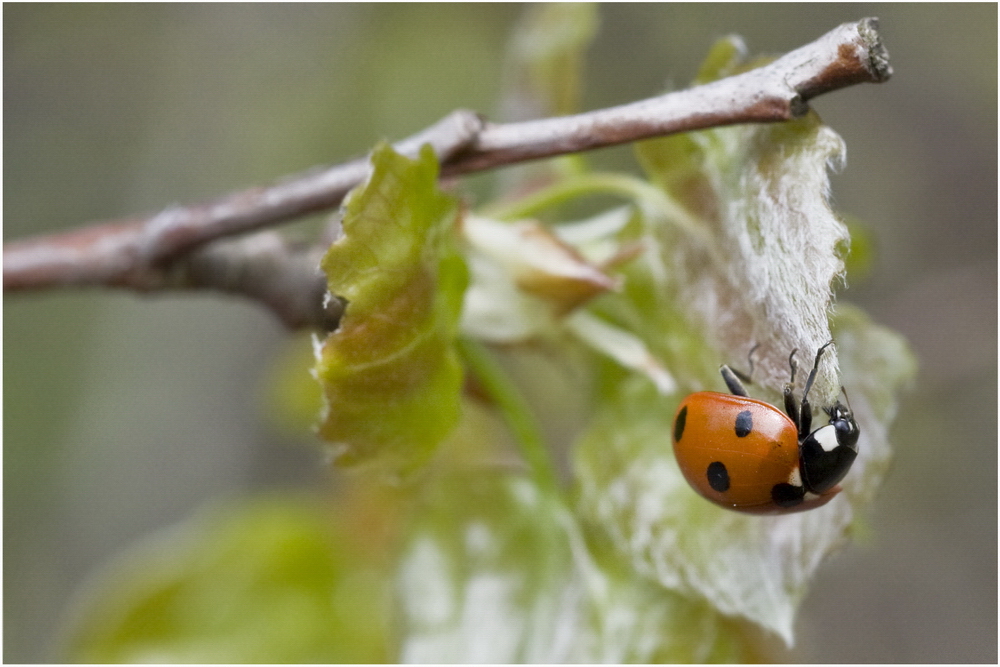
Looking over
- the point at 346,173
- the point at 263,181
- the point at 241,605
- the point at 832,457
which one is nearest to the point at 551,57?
the point at 346,173

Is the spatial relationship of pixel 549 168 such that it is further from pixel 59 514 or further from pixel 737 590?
pixel 59 514

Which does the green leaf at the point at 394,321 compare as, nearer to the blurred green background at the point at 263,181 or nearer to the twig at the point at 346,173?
the twig at the point at 346,173

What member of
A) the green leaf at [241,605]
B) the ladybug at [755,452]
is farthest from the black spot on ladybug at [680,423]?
the green leaf at [241,605]

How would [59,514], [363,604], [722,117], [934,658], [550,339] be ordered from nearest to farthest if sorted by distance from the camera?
[722,117], [550,339], [363,604], [934,658], [59,514]

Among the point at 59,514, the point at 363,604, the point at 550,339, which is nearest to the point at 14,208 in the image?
the point at 59,514

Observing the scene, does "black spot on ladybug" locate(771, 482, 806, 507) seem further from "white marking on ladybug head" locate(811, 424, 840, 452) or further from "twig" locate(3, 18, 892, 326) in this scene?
"twig" locate(3, 18, 892, 326)

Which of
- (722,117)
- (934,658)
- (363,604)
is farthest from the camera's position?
(934,658)

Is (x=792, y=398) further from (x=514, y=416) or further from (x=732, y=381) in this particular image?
(x=514, y=416)
